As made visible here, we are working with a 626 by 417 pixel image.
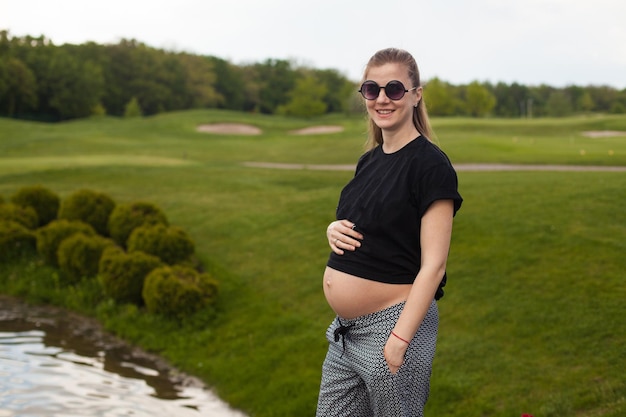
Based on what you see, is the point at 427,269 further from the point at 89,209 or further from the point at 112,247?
the point at 89,209

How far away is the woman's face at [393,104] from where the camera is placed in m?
3.38

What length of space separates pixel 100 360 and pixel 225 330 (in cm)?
173

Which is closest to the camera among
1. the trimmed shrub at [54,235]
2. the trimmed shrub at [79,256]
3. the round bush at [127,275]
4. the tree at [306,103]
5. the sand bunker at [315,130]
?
the round bush at [127,275]

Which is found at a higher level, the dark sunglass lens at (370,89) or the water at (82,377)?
the dark sunglass lens at (370,89)

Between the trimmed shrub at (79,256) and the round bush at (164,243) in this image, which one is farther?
the trimmed shrub at (79,256)

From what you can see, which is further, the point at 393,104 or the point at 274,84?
the point at 274,84

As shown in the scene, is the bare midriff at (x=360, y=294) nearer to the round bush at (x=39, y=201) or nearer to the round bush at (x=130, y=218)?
the round bush at (x=130, y=218)

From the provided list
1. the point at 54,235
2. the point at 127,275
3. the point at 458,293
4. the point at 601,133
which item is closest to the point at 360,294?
the point at 458,293

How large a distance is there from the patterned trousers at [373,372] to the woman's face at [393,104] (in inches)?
32.2

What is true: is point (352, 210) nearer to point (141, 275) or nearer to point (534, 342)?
point (534, 342)

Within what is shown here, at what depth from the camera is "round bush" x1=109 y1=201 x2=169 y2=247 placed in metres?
13.5

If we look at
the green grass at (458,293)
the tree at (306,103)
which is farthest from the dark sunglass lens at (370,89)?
the tree at (306,103)

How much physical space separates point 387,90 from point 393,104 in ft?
0.23

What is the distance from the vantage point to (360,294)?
11.0 ft
